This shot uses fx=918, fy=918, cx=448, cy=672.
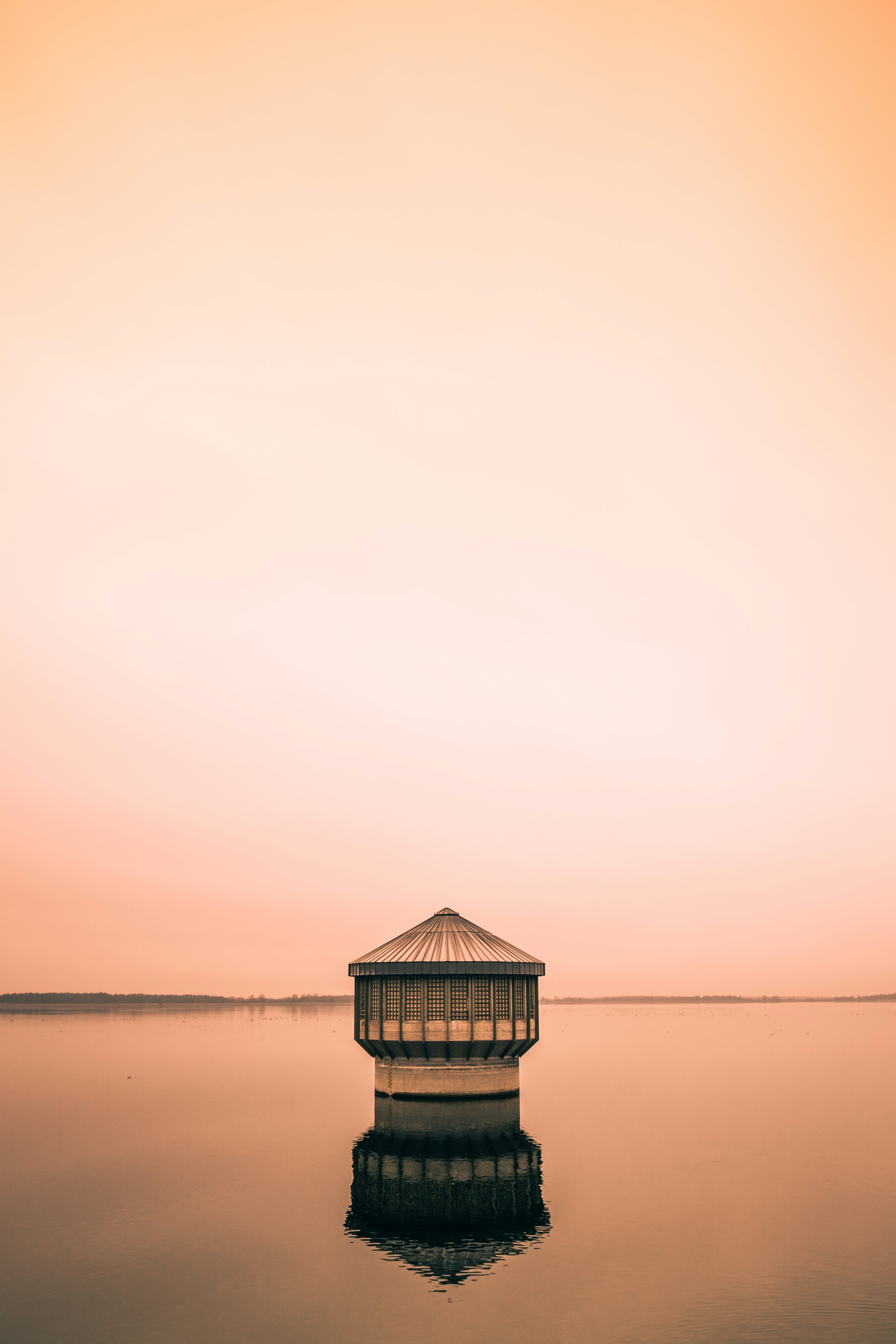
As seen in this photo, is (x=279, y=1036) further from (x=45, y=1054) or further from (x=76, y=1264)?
(x=76, y=1264)

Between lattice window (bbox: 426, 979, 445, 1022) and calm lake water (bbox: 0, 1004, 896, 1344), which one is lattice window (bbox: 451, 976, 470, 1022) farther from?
calm lake water (bbox: 0, 1004, 896, 1344)

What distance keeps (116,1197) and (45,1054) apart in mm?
91176

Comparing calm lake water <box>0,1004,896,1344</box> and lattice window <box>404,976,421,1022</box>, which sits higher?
lattice window <box>404,976,421,1022</box>

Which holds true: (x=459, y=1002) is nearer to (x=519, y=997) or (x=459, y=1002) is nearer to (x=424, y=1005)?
(x=424, y=1005)

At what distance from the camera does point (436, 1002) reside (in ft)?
172

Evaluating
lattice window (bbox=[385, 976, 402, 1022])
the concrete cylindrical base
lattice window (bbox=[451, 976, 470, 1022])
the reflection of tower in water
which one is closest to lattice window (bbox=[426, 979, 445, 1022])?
A: lattice window (bbox=[451, 976, 470, 1022])

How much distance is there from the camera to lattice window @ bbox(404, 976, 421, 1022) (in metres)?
52.6

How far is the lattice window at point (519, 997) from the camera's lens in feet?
177

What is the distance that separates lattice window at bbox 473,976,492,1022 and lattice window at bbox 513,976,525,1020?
73.6 inches

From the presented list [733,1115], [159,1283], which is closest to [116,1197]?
[159,1283]

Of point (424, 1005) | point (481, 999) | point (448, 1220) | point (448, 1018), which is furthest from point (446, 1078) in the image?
point (448, 1220)

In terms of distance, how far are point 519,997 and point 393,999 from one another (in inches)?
294

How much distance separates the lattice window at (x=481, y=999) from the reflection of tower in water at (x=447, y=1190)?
5079mm

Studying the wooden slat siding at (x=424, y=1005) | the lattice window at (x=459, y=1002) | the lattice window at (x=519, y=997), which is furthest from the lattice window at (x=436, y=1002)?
the lattice window at (x=519, y=997)
